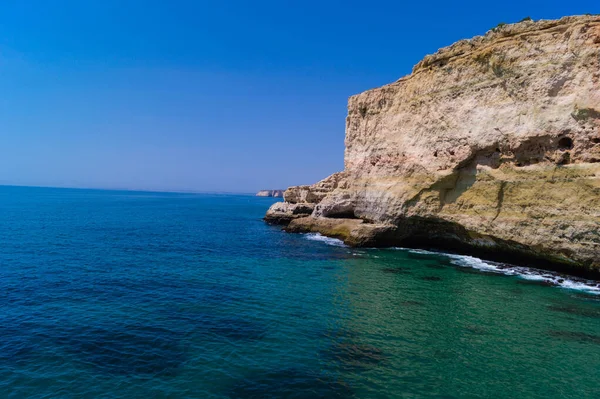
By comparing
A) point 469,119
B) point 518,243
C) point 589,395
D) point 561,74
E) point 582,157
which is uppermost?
point 561,74

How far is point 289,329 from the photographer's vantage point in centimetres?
1614

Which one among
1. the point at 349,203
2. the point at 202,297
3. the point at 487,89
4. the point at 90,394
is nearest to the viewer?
the point at 90,394

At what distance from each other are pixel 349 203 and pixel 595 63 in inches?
1073

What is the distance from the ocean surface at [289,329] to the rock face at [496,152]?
12.7 ft

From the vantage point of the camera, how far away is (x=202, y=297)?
2044 cm

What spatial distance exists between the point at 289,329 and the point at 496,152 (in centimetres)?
2321

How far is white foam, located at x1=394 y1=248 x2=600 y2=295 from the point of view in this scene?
24266mm

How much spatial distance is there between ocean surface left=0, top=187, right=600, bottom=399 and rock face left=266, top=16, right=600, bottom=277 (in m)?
3.86

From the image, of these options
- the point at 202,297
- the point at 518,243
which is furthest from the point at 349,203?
the point at 202,297

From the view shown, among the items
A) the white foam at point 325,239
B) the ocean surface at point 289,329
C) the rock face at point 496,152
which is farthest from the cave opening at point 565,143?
the white foam at point 325,239

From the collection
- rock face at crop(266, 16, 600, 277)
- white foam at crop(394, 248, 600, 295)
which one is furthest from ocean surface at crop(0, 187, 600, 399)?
rock face at crop(266, 16, 600, 277)

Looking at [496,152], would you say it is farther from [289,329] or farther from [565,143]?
[289,329]

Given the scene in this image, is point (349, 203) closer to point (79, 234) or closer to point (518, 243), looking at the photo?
point (518, 243)

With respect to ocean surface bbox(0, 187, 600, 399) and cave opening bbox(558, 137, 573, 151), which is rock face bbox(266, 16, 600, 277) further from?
ocean surface bbox(0, 187, 600, 399)
